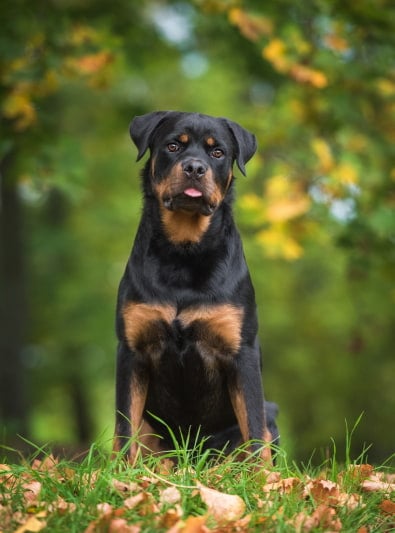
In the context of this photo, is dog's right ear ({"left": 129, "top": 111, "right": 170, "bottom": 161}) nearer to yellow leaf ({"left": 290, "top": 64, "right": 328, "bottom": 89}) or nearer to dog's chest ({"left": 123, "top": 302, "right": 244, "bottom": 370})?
dog's chest ({"left": 123, "top": 302, "right": 244, "bottom": 370})

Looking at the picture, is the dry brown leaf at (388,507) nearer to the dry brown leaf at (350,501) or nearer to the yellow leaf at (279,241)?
the dry brown leaf at (350,501)

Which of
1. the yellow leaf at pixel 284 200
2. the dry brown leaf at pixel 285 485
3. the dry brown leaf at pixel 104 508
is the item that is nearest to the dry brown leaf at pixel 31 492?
the dry brown leaf at pixel 104 508

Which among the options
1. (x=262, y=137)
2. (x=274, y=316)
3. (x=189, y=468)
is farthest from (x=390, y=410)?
(x=189, y=468)

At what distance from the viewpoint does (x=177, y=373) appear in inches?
200

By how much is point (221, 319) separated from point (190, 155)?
100 cm

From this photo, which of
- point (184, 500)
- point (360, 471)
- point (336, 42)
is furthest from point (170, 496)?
point (336, 42)

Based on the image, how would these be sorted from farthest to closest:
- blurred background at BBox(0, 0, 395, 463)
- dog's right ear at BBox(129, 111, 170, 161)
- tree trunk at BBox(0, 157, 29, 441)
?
tree trunk at BBox(0, 157, 29, 441), blurred background at BBox(0, 0, 395, 463), dog's right ear at BBox(129, 111, 170, 161)

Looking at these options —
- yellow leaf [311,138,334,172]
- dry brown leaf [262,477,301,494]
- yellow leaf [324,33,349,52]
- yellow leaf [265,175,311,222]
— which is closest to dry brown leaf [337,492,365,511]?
dry brown leaf [262,477,301,494]

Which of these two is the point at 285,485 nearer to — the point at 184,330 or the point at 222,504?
the point at 222,504

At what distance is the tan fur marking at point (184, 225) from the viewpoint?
519 cm

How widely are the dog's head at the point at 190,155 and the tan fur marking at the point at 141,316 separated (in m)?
0.62

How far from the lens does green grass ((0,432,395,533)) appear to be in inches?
138

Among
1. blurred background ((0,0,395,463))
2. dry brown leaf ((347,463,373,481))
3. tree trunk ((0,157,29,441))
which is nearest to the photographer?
dry brown leaf ((347,463,373,481))

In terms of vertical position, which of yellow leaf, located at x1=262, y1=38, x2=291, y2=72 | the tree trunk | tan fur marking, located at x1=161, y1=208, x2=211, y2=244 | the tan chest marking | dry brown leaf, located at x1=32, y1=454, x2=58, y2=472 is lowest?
the tree trunk
